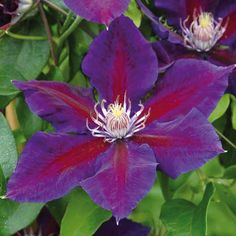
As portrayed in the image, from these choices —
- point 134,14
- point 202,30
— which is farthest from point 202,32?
point 134,14

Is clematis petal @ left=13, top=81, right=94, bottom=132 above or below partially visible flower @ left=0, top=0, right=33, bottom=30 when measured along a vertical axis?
below

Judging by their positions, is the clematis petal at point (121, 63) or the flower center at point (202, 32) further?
the flower center at point (202, 32)

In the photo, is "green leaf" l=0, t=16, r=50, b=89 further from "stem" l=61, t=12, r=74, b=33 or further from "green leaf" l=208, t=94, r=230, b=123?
"green leaf" l=208, t=94, r=230, b=123

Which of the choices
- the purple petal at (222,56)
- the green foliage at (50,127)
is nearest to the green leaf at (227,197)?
the green foliage at (50,127)

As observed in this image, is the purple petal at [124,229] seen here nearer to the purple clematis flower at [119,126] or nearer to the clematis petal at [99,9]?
the purple clematis flower at [119,126]

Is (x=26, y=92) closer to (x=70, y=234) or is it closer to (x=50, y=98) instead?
(x=50, y=98)

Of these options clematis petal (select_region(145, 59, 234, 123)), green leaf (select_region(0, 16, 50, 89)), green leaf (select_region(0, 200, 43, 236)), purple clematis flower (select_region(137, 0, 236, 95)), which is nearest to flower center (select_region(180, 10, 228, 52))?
purple clematis flower (select_region(137, 0, 236, 95))

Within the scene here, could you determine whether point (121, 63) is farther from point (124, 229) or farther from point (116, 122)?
point (124, 229)
